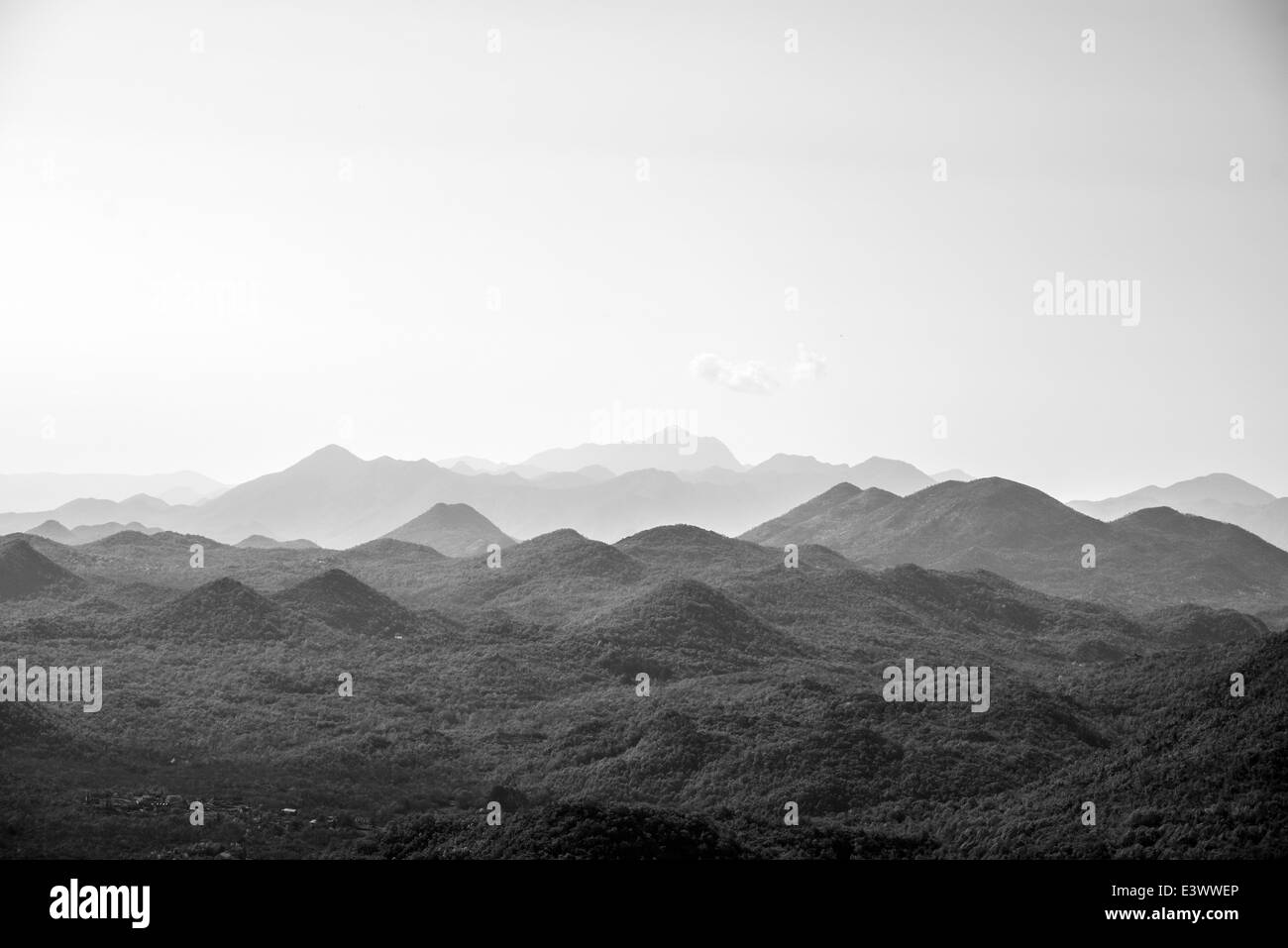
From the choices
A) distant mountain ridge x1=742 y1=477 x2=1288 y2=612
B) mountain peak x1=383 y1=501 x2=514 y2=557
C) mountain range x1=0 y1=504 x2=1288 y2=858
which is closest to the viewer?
mountain range x1=0 y1=504 x2=1288 y2=858

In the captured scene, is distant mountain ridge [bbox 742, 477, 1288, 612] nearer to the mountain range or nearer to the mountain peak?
→ the mountain range

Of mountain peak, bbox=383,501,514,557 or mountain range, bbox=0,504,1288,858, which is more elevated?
mountain peak, bbox=383,501,514,557

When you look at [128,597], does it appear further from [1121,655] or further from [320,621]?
[1121,655]

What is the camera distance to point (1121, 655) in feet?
237

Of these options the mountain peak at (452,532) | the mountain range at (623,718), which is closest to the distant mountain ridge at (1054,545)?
the mountain range at (623,718)

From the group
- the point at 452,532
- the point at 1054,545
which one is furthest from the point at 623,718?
the point at 452,532

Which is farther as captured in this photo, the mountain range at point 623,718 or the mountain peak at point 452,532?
the mountain peak at point 452,532

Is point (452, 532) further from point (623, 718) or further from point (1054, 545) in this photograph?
point (623, 718)

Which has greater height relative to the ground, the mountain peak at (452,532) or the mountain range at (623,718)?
the mountain peak at (452,532)

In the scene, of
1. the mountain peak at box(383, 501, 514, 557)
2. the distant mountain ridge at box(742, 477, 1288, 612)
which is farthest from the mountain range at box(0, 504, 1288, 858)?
the mountain peak at box(383, 501, 514, 557)

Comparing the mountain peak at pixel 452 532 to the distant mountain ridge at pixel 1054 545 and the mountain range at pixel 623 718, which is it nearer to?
the distant mountain ridge at pixel 1054 545

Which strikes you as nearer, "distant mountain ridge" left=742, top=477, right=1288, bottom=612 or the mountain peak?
"distant mountain ridge" left=742, top=477, right=1288, bottom=612
